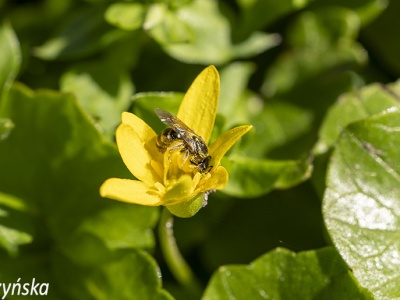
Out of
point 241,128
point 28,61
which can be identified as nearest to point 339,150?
point 241,128

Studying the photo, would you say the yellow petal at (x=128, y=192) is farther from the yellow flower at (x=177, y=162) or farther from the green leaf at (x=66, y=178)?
the green leaf at (x=66, y=178)

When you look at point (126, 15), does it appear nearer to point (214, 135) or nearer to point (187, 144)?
point (214, 135)

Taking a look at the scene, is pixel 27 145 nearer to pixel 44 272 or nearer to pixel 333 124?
pixel 44 272

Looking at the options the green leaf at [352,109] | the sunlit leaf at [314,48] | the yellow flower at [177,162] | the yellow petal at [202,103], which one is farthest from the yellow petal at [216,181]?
the sunlit leaf at [314,48]

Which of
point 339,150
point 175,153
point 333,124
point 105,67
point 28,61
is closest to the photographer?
point 175,153

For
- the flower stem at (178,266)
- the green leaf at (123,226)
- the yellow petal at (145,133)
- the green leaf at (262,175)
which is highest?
the yellow petal at (145,133)

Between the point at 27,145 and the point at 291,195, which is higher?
the point at 27,145
